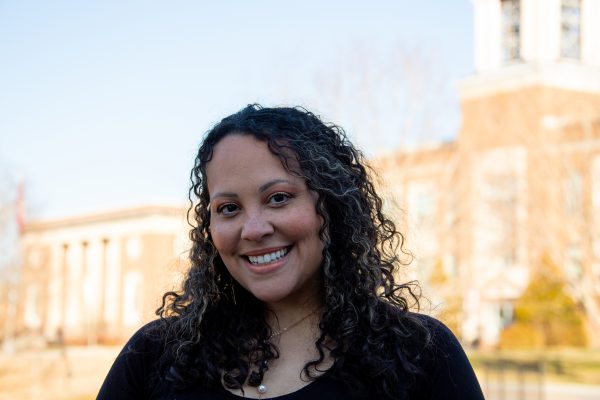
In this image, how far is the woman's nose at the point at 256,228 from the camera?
222 centimetres

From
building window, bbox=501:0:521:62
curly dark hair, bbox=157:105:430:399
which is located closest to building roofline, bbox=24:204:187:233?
building window, bbox=501:0:521:62

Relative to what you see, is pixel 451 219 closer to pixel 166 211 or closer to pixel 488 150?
pixel 488 150

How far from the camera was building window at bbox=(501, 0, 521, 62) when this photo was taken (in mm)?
32719

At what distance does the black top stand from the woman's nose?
37 cm

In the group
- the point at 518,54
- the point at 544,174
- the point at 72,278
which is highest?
the point at 518,54

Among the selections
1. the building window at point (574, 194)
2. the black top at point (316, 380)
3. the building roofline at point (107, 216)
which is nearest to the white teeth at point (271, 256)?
the black top at point (316, 380)

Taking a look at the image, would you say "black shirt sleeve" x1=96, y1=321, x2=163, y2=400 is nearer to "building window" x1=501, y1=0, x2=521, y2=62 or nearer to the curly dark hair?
the curly dark hair

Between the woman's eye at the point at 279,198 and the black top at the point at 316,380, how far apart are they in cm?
44

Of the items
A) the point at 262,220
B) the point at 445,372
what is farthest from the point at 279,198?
A: the point at 445,372

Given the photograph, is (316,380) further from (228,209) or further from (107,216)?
(107,216)

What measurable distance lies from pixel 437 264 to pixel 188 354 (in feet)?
69.0

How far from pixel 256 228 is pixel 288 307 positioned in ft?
0.89

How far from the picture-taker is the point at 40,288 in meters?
40.6

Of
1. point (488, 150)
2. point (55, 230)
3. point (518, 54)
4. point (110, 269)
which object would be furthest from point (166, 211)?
point (488, 150)
